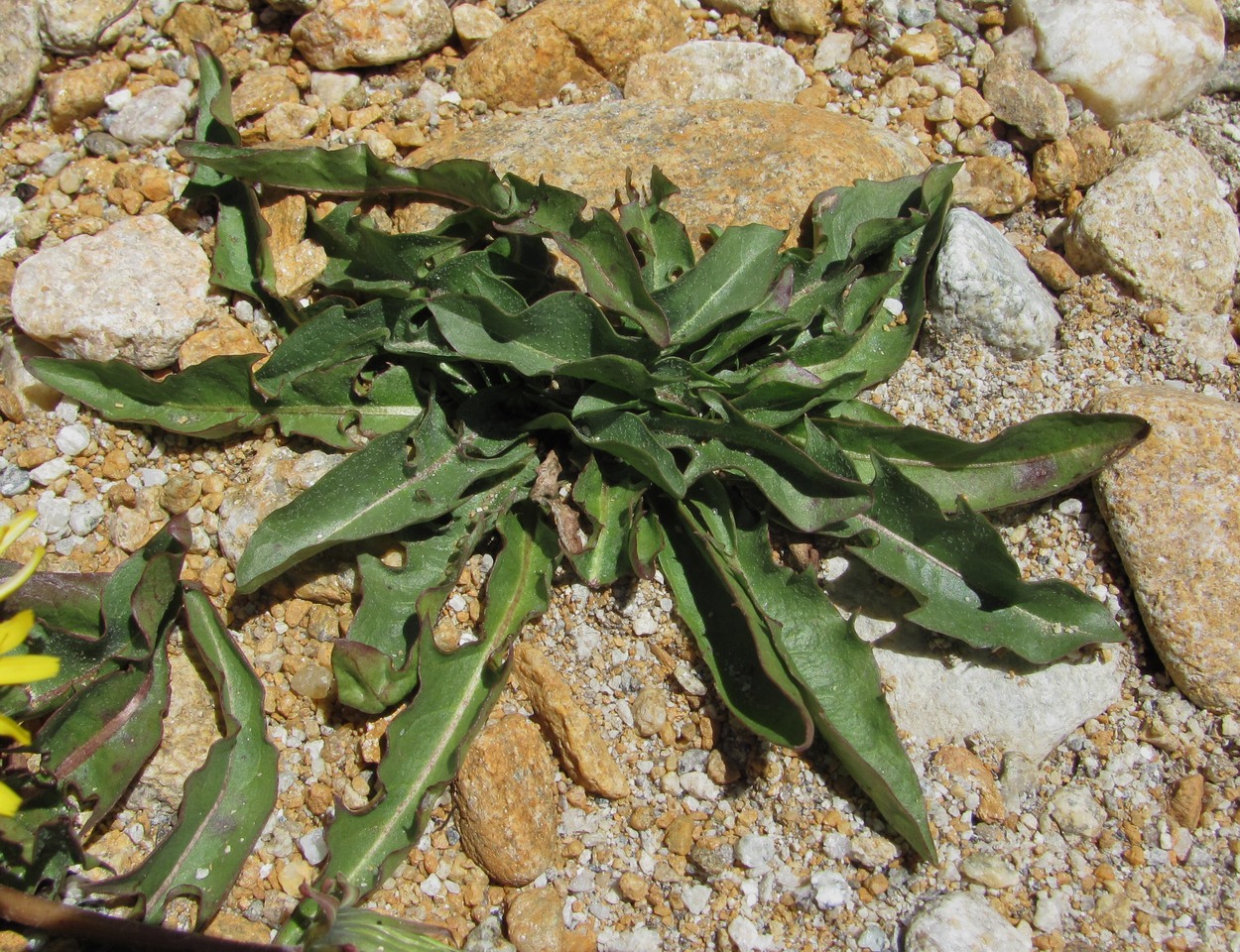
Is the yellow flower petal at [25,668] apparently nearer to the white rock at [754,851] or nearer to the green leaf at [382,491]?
the green leaf at [382,491]

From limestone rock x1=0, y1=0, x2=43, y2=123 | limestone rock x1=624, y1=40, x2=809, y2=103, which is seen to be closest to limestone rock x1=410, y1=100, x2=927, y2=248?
limestone rock x1=624, y1=40, x2=809, y2=103

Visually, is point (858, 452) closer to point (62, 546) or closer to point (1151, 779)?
point (1151, 779)

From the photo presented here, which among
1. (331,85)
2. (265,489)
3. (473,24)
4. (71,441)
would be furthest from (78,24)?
(265,489)

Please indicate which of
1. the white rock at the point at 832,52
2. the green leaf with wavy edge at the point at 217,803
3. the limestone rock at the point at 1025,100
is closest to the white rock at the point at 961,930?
the green leaf with wavy edge at the point at 217,803

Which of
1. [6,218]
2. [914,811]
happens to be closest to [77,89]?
[6,218]

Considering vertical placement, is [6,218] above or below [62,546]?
above

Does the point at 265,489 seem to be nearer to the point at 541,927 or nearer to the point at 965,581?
the point at 541,927

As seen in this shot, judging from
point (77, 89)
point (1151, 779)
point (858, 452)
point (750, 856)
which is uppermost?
point (77, 89)
